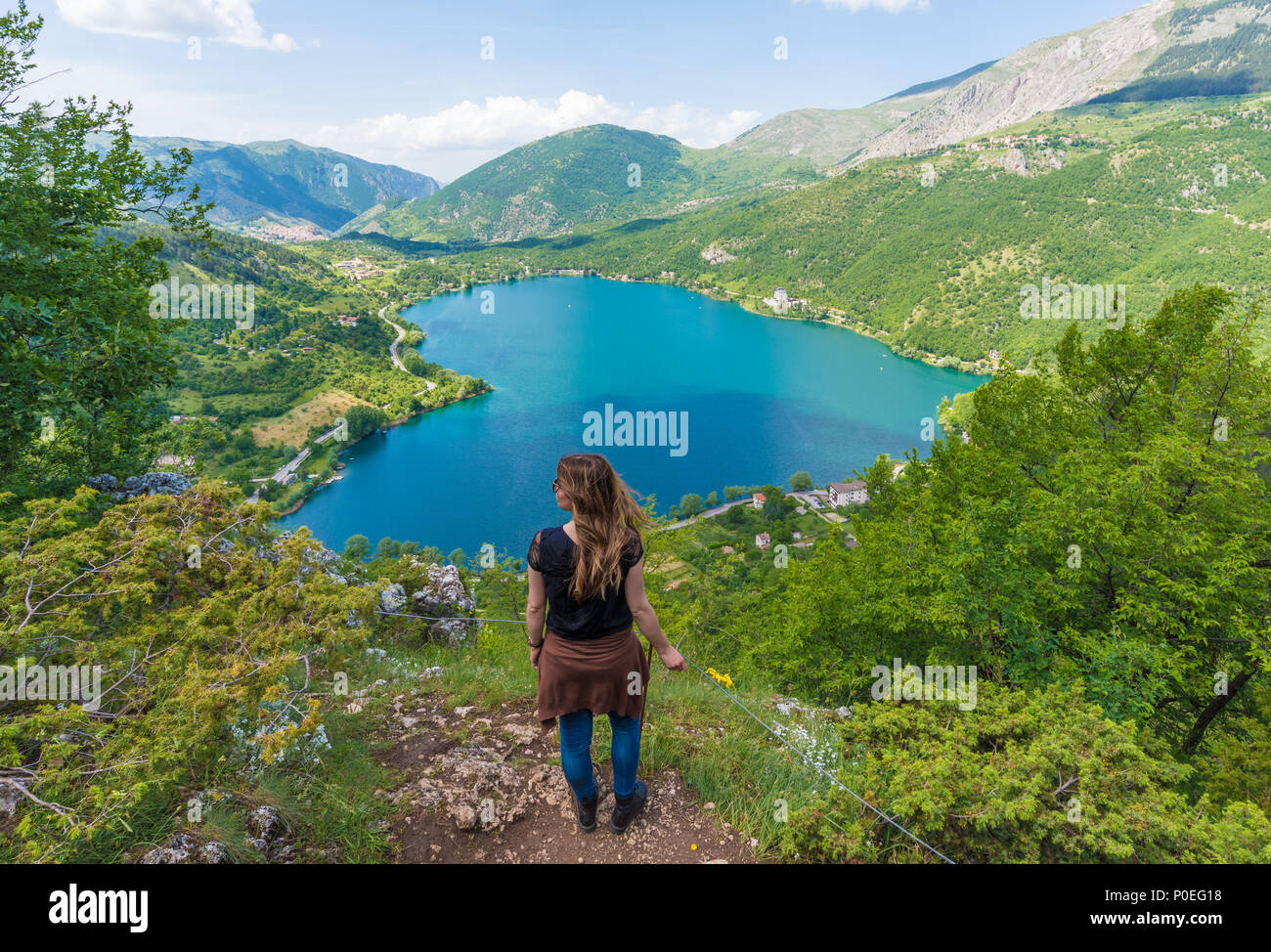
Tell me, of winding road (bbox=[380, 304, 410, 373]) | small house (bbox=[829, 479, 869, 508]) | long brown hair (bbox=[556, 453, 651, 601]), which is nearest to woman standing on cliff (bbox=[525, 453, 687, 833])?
long brown hair (bbox=[556, 453, 651, 601])

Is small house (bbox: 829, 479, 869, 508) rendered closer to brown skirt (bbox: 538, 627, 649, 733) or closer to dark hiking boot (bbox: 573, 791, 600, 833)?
dark hiking boot (bbox: 573, 791, 600, 833)

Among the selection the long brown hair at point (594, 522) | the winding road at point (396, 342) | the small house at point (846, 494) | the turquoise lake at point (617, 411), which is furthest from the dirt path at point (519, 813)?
the winding road at point (396, 342)

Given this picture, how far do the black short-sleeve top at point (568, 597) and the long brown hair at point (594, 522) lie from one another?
44 mm

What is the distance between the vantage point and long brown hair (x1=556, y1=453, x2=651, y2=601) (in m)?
2.40

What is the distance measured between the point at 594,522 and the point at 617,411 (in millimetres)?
77963

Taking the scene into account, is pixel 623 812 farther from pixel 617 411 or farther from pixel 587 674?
pixel 617 411

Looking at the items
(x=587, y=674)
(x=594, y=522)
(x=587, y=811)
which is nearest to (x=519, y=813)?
(x=587, y=811)

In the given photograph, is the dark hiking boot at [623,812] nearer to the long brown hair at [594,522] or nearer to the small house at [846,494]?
the long brown hair at [594,522]

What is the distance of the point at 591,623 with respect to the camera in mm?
2596

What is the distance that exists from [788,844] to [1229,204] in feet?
559

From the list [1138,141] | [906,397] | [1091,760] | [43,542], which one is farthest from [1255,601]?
[1138,141]

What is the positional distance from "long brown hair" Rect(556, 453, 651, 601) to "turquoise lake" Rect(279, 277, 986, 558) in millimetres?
44320

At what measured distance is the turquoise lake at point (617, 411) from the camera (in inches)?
2149
